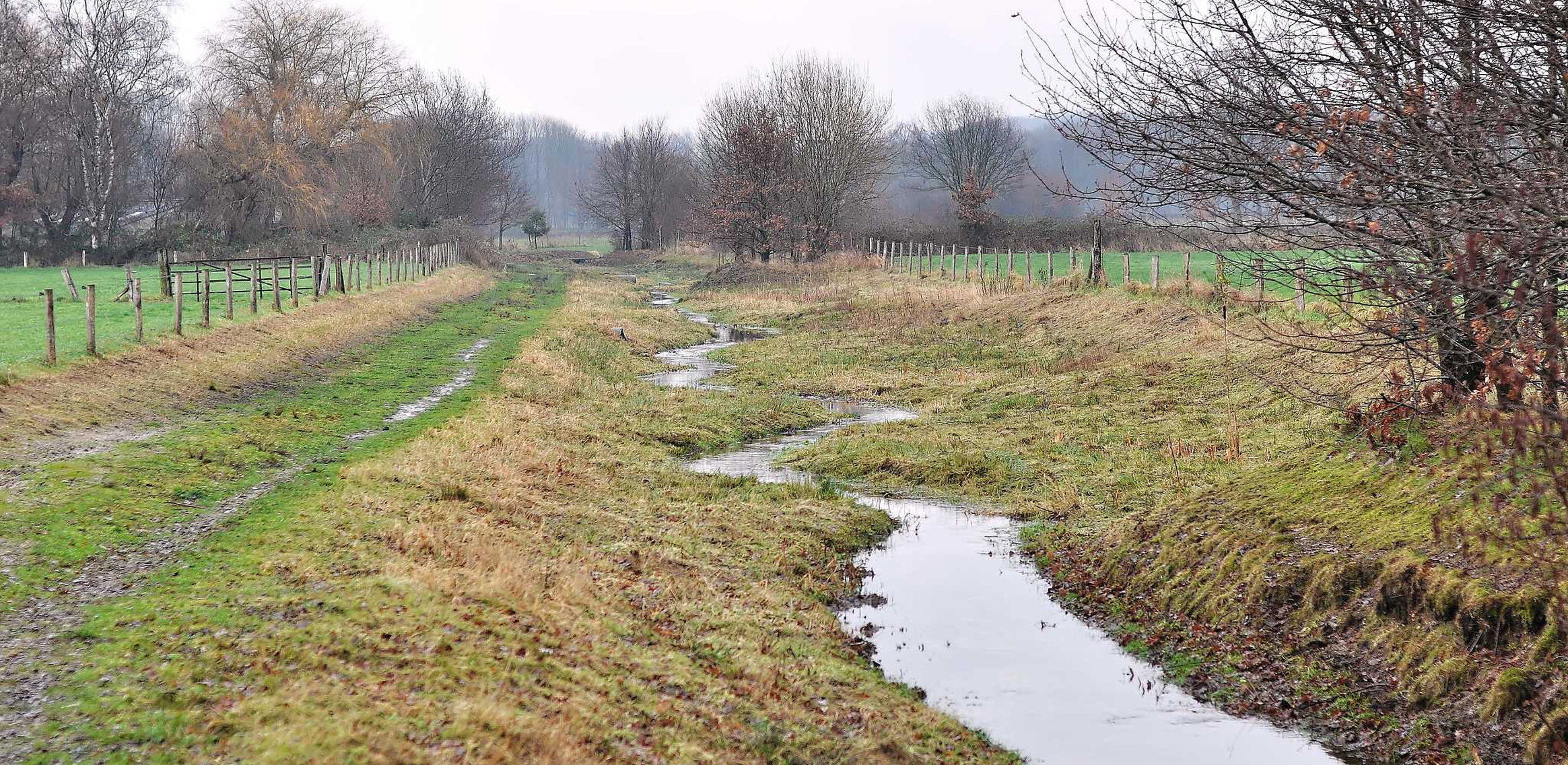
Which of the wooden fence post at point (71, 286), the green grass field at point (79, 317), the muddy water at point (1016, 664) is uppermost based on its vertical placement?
the wooden fence post at point (71, 286)

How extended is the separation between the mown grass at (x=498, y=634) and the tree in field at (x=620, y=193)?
278ft

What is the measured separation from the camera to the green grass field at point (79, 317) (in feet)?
66.5

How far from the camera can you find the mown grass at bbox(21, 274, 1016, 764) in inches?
260

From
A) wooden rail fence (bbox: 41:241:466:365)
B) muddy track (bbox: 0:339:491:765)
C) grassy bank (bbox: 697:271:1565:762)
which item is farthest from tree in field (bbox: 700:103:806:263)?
muddy track (bbox: 0:339:491:765)

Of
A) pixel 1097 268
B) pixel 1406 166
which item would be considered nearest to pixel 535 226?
pixel 1097 268

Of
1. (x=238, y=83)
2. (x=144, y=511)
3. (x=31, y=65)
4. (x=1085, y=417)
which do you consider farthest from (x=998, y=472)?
(x=31, y=65)

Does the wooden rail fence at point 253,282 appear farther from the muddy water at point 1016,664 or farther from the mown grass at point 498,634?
the muddy water at point 1016,664

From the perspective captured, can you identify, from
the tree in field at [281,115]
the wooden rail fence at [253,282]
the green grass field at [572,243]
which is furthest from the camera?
the green grass field at [572,243]

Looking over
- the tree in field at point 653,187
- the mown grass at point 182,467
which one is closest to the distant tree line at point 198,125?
the tree in field at point 653,187

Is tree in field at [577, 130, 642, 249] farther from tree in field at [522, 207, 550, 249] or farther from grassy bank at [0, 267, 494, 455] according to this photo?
grassy bank at [0, 267, 494, 455]

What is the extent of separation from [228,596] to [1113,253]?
55.2 meters

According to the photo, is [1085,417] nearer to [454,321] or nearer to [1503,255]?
[1503,255]

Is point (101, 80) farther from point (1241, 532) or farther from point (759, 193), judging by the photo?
point (1241, 532)

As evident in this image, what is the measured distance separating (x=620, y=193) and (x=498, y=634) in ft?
306
